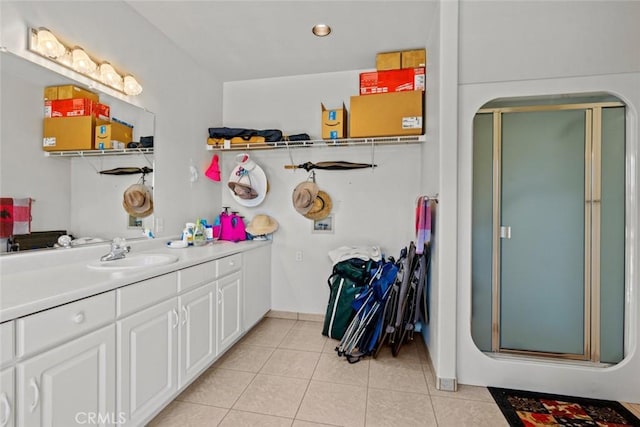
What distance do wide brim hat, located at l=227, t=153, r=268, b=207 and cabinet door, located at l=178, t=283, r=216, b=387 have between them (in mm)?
1224

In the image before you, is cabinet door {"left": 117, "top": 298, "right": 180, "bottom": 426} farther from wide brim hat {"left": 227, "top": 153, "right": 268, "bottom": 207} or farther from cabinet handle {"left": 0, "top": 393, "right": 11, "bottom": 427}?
wide brim hat {"left": 227, "top": 153, "right": 268, "bottom": 207}

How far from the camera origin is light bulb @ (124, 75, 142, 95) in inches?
80.9

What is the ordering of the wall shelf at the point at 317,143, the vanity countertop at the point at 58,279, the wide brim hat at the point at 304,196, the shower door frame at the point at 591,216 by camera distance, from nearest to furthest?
the vanity countertop at the point at 58,279 → the shower door frame at the point at 591,216 → the wall shelf at the point at 317,143 → the wide brim hat at the point at 304,196

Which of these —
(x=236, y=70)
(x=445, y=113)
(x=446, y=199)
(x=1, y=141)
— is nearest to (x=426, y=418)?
(x=446, y=199)

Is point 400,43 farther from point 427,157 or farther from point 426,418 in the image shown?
point 426,418

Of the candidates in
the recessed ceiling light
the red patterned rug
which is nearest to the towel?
the recessed ceiling light

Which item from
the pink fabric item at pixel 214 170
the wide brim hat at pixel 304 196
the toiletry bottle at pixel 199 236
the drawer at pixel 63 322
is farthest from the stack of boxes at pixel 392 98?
the drawer at pixel 63 322

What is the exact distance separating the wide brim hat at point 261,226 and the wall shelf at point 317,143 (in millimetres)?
732

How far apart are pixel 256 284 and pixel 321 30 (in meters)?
2.32

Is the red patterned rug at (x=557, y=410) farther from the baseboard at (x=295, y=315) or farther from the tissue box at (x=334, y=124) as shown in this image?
the tissue box at (x=334, y=124)

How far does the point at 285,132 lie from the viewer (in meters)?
3.15

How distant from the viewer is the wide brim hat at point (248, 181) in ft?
10.1

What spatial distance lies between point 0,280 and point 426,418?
224cm

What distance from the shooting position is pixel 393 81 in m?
2.52
